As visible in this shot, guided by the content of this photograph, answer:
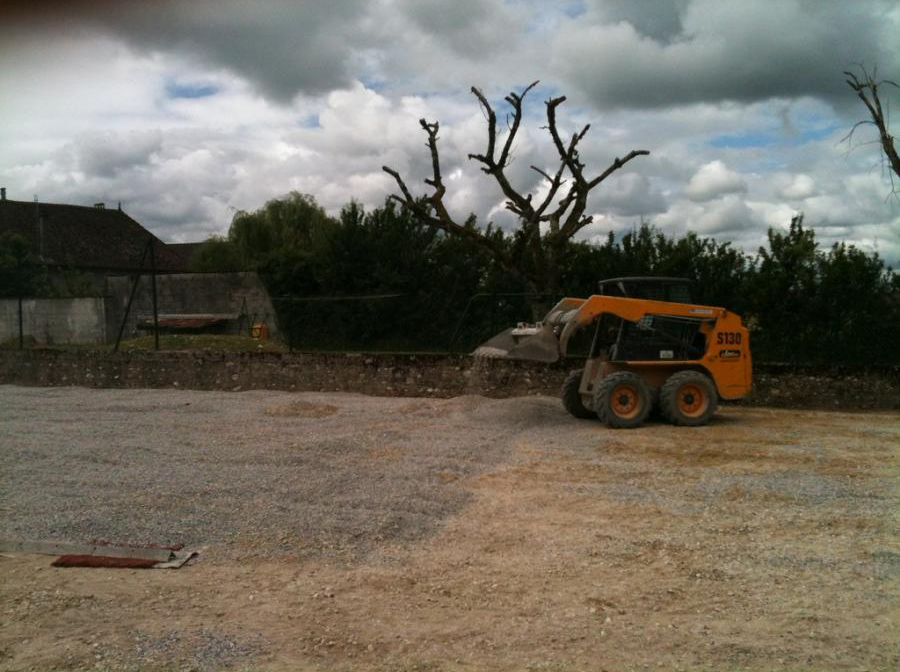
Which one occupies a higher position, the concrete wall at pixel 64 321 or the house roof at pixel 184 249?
the house roof at pixel 184 249

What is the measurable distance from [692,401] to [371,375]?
6.76m

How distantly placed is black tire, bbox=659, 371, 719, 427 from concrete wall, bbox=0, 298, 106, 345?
20150 millimetres

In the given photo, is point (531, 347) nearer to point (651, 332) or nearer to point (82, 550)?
point (651, 332)

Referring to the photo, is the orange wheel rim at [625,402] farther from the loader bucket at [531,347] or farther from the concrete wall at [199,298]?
the concrete wall at [199,298]

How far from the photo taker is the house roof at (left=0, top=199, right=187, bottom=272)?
141ft

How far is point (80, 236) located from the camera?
1784 inches

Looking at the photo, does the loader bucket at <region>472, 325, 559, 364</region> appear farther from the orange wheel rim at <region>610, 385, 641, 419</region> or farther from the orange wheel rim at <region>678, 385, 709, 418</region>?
the orange wheel rim at <region>678, 385, 709, 418</region>

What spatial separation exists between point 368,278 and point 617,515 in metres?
13.4

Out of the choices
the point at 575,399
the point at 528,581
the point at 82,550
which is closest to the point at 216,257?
the point at 575,399

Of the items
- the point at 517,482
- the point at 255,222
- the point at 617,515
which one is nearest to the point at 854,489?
the point at 617,515

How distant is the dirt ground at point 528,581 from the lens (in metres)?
4.66

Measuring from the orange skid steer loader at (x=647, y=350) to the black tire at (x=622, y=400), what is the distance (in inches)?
0.6

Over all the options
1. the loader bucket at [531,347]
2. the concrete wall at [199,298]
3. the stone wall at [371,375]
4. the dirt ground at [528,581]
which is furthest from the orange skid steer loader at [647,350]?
the concrete wall at [199,298]

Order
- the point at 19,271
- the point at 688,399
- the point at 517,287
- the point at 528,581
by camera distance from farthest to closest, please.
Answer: the point at 19,271 → the point at 517,287 → the point at 688,399 → the point at 528,581
